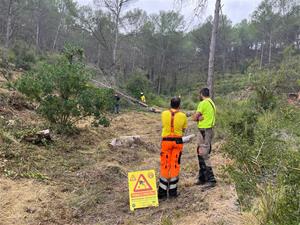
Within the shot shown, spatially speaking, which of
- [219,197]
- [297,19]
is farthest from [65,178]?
[297,19]

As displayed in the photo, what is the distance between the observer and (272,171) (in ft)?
12.6

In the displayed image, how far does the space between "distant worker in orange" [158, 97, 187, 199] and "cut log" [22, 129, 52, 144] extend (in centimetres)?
471

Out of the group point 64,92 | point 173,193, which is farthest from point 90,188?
point 64,92

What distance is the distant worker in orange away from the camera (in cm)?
580

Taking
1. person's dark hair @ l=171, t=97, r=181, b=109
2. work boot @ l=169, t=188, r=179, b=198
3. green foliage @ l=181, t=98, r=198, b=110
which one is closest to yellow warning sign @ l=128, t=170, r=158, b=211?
work boot @ l=169, t=188, r=179, b=198

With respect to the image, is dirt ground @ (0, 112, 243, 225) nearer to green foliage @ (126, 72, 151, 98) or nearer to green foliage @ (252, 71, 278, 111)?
green foliage @ (252, 71, 278, 111)

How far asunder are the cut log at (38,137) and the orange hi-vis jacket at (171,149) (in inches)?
186

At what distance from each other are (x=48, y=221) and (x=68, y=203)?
0.69 m

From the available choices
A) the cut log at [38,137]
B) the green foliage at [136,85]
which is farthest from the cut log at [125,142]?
the green foliage at [136,85]

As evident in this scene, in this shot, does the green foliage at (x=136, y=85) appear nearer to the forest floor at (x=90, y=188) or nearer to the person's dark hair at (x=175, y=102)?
the forest floor at (x=90, y=188)

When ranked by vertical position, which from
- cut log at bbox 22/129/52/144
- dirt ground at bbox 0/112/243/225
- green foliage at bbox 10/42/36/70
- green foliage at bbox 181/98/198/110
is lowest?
green foliage at bbox 181/98/198/110

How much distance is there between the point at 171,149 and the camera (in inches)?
229

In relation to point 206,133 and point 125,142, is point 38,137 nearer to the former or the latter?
point 125,142

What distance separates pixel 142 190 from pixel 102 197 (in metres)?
0.91
